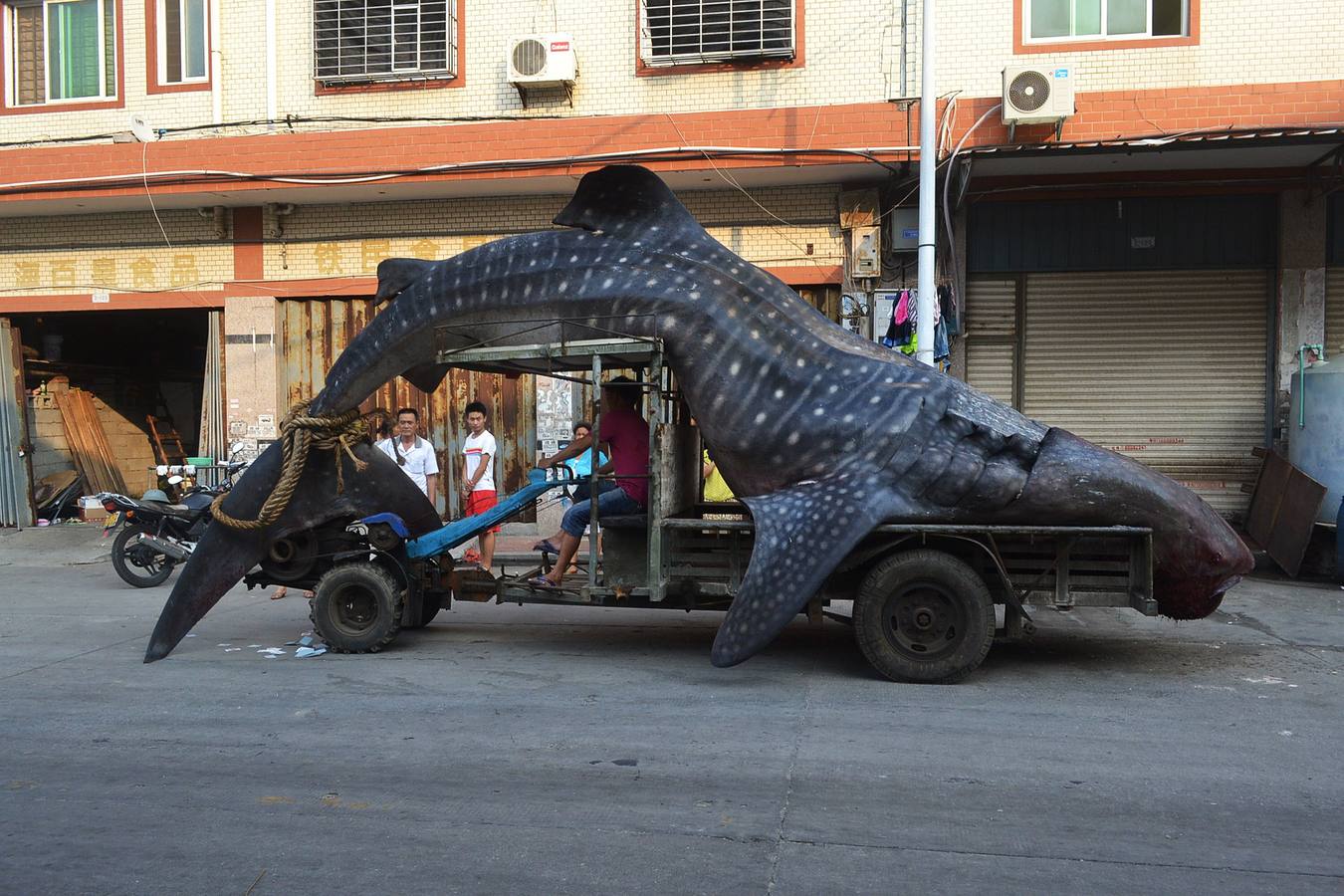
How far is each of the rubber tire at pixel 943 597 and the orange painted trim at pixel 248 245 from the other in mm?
10450

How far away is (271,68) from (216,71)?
76 cm

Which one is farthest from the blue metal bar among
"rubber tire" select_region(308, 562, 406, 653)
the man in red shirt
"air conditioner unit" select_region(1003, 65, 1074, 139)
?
"air conditioner unit" select_region(1003, 65, 1074, 139)

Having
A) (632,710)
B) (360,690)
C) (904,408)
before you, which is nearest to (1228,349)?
(904,408)

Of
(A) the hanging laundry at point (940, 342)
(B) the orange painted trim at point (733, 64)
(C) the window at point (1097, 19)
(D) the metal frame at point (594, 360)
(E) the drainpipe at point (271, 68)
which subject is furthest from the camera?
(E) the drainpipe at point (271, 68)

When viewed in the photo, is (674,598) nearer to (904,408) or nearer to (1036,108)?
(904,408)

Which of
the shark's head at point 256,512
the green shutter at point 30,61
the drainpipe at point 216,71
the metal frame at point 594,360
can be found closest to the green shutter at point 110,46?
the green shutter at point 30,61

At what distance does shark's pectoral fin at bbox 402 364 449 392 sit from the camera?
6.98 m

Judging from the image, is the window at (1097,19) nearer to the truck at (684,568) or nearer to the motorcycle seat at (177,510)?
the truck at (684,568)

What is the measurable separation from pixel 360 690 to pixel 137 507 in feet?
18.3

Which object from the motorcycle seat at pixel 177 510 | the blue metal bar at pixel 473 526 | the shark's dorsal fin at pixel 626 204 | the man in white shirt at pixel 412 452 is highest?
the shark's dorsal fin at pixel 626 204

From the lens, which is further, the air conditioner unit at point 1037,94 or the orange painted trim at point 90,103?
the orange painted trim at point 90,103

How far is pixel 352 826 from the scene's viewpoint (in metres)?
3.92

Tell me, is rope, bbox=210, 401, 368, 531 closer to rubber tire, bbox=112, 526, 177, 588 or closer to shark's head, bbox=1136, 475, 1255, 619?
rubber tire, bbox=112, 526, 177, 588

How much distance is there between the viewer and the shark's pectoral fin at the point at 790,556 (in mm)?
5672
